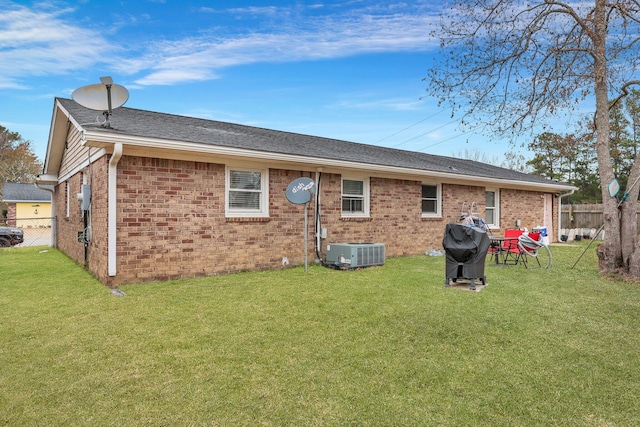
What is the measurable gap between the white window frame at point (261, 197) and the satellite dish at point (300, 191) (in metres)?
0.57

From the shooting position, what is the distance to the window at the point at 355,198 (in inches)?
378

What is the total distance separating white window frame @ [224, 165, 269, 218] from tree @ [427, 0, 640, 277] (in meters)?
4.21

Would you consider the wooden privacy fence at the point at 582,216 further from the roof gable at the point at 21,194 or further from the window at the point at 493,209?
the roof gable at the point at 21,194

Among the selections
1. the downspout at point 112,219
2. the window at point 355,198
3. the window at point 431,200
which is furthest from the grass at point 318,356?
the window at point 431,200

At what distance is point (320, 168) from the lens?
8875mm

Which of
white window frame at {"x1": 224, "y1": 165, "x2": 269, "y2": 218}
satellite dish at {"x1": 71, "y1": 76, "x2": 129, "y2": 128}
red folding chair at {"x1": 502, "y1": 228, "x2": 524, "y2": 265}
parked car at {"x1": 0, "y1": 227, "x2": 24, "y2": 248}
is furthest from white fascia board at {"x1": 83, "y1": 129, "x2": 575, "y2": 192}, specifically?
parked car at {"x1": 0, "y1": 227, "x2": 24, "y2": 248}

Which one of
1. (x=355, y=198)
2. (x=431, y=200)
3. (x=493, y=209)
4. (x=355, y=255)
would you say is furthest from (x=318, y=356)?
(x=493, y=209)

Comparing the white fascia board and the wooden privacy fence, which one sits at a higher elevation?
the white fascia board

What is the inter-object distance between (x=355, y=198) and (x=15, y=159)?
4257 centimetres

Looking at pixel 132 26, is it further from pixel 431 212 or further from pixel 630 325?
pixel 630 325

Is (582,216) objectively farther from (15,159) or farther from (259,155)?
(15,159)

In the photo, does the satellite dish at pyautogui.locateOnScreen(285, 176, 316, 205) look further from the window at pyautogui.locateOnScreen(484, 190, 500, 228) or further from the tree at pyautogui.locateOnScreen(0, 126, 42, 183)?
the tree at pyautogui.locateOnScreen(0, 126, 42, 183)

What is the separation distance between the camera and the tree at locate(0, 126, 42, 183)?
36.1 meters

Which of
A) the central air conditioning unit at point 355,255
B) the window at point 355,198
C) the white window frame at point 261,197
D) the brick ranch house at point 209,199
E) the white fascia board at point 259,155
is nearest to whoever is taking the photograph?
the white fascia board at point 259,155
